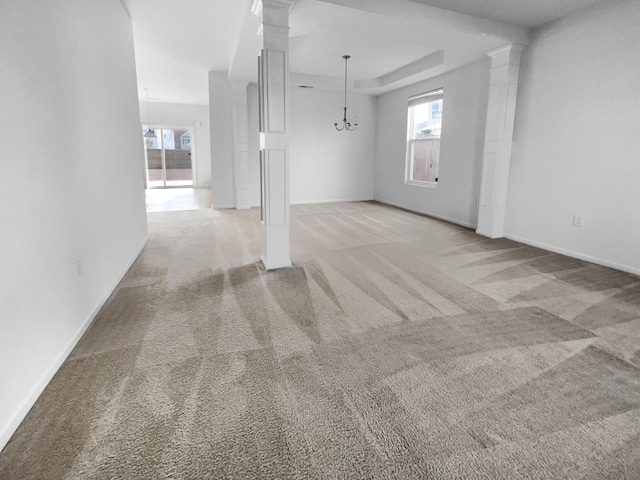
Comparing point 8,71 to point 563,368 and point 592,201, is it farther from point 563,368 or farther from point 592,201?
point 592,201

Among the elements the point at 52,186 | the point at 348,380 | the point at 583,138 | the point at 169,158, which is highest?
the point at 583,138

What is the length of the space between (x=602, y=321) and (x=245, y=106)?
6510 mm

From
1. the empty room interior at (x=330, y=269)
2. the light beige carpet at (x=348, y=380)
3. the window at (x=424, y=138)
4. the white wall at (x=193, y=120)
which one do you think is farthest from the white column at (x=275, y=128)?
the white wall at (x=193, y=120)

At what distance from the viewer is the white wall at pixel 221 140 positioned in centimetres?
709

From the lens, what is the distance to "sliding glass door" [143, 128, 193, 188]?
11.7 meters

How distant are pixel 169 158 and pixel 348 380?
11943 mm

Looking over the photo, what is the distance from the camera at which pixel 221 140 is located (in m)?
7.29

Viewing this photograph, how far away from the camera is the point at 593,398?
1718 millimetres

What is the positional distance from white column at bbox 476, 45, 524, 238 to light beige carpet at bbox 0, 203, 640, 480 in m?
1.61

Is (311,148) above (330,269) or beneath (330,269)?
above

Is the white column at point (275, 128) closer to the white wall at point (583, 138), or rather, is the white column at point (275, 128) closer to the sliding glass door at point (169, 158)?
the white wall at point (583, 138)

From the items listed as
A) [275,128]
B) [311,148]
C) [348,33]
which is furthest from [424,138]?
[275,128]

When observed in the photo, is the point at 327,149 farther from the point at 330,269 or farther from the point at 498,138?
the point at 330,269

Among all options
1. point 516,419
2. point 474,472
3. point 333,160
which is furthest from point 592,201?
point 333,160
